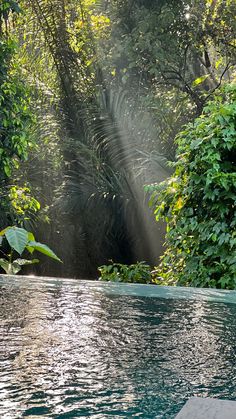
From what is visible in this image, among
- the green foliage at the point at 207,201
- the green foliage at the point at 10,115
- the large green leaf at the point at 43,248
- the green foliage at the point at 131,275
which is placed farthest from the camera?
the green foliage at the point at 10,115

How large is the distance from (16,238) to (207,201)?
1914 mm

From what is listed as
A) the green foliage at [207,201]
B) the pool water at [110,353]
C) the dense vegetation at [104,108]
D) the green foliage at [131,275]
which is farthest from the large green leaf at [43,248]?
the dense vegetation at [104,108]

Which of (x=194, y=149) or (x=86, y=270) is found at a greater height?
(x=194, y=149)

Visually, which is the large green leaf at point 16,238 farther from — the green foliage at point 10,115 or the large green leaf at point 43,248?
the green foliage at point 10,115

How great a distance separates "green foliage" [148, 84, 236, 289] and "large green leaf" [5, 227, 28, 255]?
64.7 inches

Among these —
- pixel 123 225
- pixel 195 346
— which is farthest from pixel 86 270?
pixel 195 346

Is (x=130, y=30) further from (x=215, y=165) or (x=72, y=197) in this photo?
(x=215, y=165)

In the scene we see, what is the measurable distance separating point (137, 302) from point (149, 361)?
0.55 metres

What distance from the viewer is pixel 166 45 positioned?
7.01 m

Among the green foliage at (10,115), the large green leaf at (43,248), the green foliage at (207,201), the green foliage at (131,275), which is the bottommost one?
the green foliage at (131,275)

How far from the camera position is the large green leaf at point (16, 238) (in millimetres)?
1897

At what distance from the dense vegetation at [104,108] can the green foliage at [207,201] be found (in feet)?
6.54

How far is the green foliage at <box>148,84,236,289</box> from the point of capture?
349 cm

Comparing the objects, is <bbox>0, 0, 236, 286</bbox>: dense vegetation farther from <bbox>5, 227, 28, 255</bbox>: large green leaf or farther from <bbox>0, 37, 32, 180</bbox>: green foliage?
<bbox>5, 227, 28, 255</bbox>: large green leaf
